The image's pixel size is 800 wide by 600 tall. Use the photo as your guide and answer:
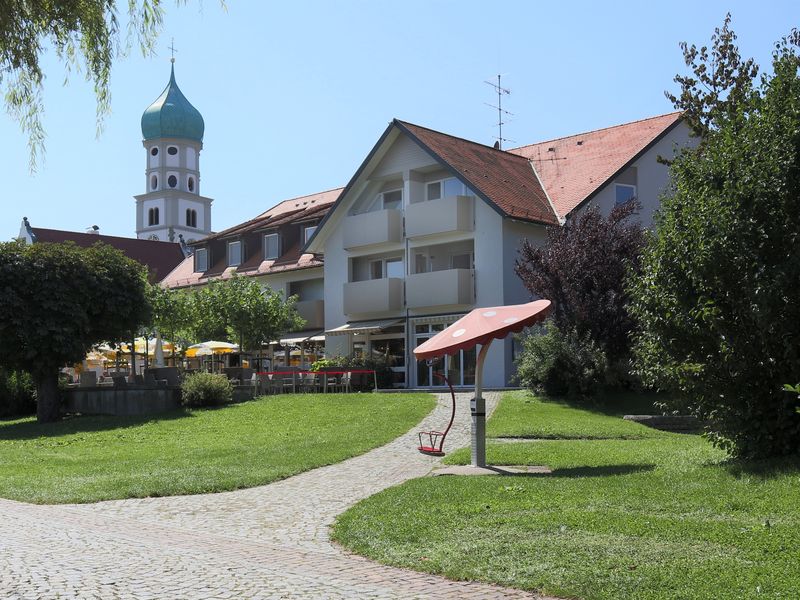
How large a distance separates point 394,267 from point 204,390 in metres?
14.0

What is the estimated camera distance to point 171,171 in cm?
12319

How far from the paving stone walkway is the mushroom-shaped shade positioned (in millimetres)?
2174

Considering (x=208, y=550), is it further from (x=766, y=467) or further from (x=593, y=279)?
(x=593, y=279)

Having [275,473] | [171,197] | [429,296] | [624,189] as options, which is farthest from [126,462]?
[171,197]

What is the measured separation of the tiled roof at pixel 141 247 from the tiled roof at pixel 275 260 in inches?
580

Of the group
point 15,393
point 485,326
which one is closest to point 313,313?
point 15,393

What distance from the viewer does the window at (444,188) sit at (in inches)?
1548

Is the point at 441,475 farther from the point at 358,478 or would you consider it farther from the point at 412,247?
the point at 412,247

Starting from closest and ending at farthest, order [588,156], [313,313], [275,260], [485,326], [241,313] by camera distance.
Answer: [485,326]
[241,313]
[588,156]
[313,313]
[275,260]

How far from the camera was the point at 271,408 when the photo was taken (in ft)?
92.9

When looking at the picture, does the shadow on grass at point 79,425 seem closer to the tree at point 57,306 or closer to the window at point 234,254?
the tree at point 57,306

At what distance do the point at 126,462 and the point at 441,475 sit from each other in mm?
7127

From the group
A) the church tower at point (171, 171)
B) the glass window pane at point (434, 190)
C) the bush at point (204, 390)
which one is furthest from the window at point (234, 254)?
the church tower at point (171, 171)

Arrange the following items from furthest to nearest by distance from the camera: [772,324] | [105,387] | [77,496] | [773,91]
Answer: [105,387], [77,496], [773,91], [772,324]
